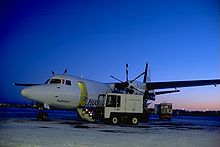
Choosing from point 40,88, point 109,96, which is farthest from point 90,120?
point 40,88

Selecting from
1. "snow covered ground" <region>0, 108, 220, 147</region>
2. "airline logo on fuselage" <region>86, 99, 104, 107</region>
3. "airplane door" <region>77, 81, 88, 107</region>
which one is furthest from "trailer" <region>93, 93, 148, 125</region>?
"snow covered ground" <region>0, 108, 220, 147</region>

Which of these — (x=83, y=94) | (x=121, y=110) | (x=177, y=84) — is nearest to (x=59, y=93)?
(x=83, y=94)

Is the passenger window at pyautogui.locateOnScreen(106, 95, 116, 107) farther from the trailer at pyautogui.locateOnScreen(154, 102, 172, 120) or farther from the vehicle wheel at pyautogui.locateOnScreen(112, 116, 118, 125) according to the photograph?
the trailer at pyautogui.locateOnScreen(154, 102, 172, 120)

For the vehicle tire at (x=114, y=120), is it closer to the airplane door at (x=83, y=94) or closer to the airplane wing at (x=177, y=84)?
the airplane door at (x=83, y=94)

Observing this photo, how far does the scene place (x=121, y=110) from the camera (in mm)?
19672

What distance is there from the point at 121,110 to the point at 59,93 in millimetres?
4443

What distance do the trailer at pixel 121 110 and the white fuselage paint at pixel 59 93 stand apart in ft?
6.71

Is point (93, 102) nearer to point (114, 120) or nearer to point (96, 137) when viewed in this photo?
point (114, 120)

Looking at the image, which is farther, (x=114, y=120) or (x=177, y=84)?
(x=177, y=84)

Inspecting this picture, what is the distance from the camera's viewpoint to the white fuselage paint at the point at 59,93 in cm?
1819

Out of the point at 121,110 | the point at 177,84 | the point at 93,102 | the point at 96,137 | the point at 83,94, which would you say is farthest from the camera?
the point at 177,84

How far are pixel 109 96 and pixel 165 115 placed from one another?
17.5m

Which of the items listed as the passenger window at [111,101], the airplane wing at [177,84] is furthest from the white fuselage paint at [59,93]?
the airplane wing at [177,84]

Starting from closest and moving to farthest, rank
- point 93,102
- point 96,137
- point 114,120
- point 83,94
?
point 96,137 → point 114,120 → point 83,94 → point 93,102
